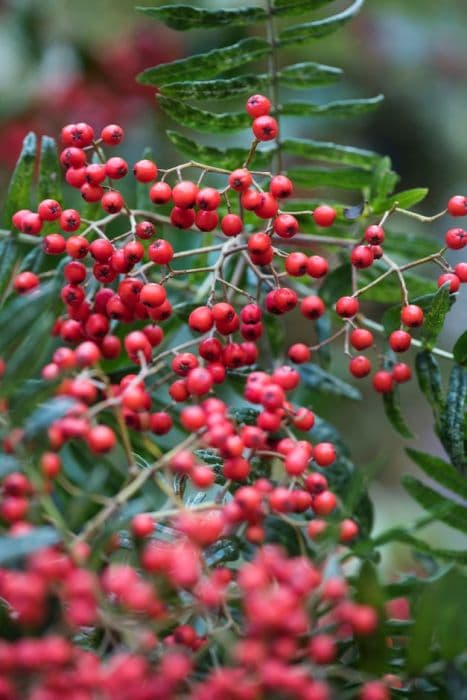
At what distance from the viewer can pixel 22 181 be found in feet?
5.28

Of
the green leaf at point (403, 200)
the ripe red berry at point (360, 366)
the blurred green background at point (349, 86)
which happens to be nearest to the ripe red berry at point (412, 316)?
the ripe red berry at point (360, 366)

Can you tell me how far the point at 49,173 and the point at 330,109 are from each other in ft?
1.81

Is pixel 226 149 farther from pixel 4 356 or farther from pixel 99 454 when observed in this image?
pixel 99 454

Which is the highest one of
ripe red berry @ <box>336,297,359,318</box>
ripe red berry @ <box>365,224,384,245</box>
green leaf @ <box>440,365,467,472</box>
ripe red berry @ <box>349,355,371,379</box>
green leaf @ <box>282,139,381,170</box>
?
green leaf @ <box>282,139,381,170</box>

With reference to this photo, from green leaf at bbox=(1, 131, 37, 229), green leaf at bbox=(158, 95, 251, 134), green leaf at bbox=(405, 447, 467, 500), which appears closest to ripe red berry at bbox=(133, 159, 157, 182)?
green leaf at bbox=(158, 95, 251, 134)

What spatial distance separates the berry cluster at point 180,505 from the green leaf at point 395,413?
0.11ft

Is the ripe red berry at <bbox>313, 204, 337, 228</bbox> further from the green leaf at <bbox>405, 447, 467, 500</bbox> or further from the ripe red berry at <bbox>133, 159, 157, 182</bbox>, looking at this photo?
the green leaf at <bbox>405, 447, 467, 500</bbox>

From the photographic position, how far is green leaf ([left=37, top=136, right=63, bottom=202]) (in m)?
1.62

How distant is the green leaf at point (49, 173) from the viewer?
1620mm

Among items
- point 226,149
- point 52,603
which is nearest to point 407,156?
point 226,149

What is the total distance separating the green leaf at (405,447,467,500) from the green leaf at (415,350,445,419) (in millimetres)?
109

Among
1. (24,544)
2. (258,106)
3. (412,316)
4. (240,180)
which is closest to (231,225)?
(240,180)

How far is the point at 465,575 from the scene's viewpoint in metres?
1.03

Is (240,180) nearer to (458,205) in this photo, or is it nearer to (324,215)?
(324,215)
